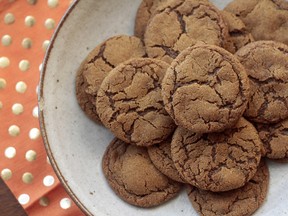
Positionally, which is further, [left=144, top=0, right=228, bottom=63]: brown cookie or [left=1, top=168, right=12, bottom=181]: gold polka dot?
[left=1, top=168, right=12, bottom=181]: gold polka dot

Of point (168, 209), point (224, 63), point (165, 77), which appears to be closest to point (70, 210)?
point (168, 209)

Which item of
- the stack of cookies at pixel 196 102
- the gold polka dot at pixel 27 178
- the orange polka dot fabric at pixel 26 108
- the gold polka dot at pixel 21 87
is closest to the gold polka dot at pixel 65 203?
the orange polka dot fabric at pixel 26 108

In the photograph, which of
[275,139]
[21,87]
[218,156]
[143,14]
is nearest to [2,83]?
[21,87]

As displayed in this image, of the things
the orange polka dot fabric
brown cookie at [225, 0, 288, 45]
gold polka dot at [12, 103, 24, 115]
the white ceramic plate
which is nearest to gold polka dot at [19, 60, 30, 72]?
the orange polka dot fabric

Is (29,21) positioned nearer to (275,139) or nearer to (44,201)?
(44,201)

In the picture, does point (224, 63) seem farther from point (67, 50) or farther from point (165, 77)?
point (67, 50)

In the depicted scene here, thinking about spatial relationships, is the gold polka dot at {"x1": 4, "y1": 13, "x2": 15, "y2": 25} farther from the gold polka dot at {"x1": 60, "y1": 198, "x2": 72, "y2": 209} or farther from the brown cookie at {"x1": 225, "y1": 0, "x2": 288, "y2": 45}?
the brown cookie at {"x1": 225, "y1": 0, "x2": 288, "y2": 45}
